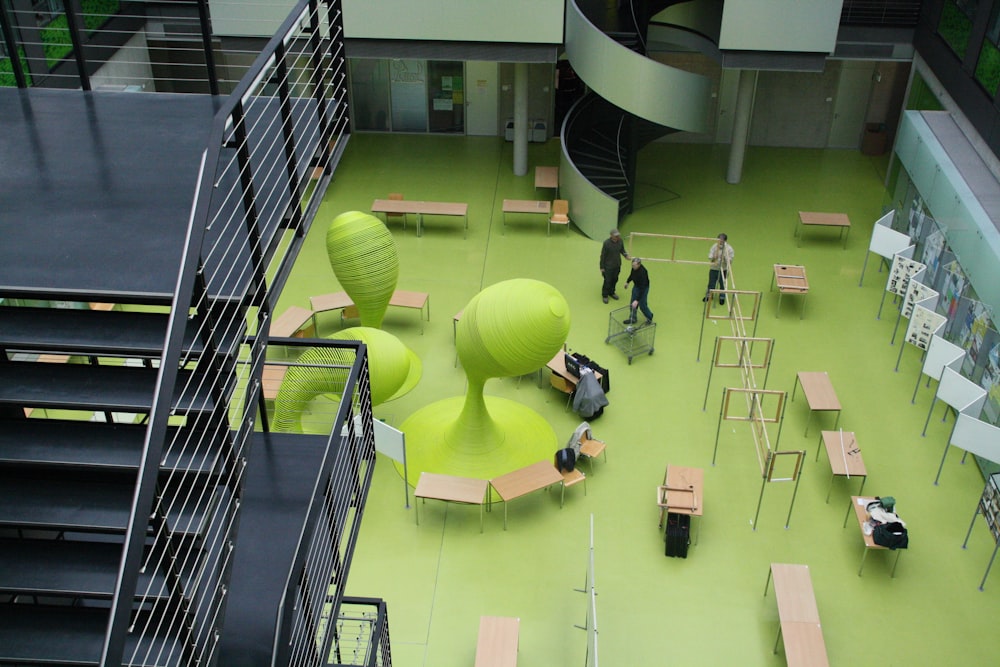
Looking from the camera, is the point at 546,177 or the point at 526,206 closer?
the point at 526,206

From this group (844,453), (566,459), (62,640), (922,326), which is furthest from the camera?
(922,326)

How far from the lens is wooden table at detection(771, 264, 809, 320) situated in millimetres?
17219

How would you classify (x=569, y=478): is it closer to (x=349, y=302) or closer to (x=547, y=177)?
(x=349, y=302)

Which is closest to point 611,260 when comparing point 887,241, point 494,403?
point 494,403

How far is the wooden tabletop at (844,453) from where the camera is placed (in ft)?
45.3

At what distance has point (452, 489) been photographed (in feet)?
44.1

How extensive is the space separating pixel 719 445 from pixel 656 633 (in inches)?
140

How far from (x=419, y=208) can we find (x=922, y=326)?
8951 millimetres

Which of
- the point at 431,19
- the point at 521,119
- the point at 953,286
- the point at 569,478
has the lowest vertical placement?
the point at 569,478

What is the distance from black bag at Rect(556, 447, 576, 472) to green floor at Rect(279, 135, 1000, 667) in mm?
486

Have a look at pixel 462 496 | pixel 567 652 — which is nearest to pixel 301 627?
pixel 567 652

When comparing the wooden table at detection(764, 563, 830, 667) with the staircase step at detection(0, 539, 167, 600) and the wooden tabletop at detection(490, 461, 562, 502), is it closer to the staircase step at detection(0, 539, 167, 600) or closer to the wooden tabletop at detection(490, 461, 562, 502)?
the wooden tabletop at detection(490, 461, 562, 502)

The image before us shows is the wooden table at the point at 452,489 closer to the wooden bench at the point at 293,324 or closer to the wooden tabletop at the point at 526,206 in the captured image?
the wooden bench at the point at 293,324

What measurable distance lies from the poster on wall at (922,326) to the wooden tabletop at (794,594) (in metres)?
5.07
